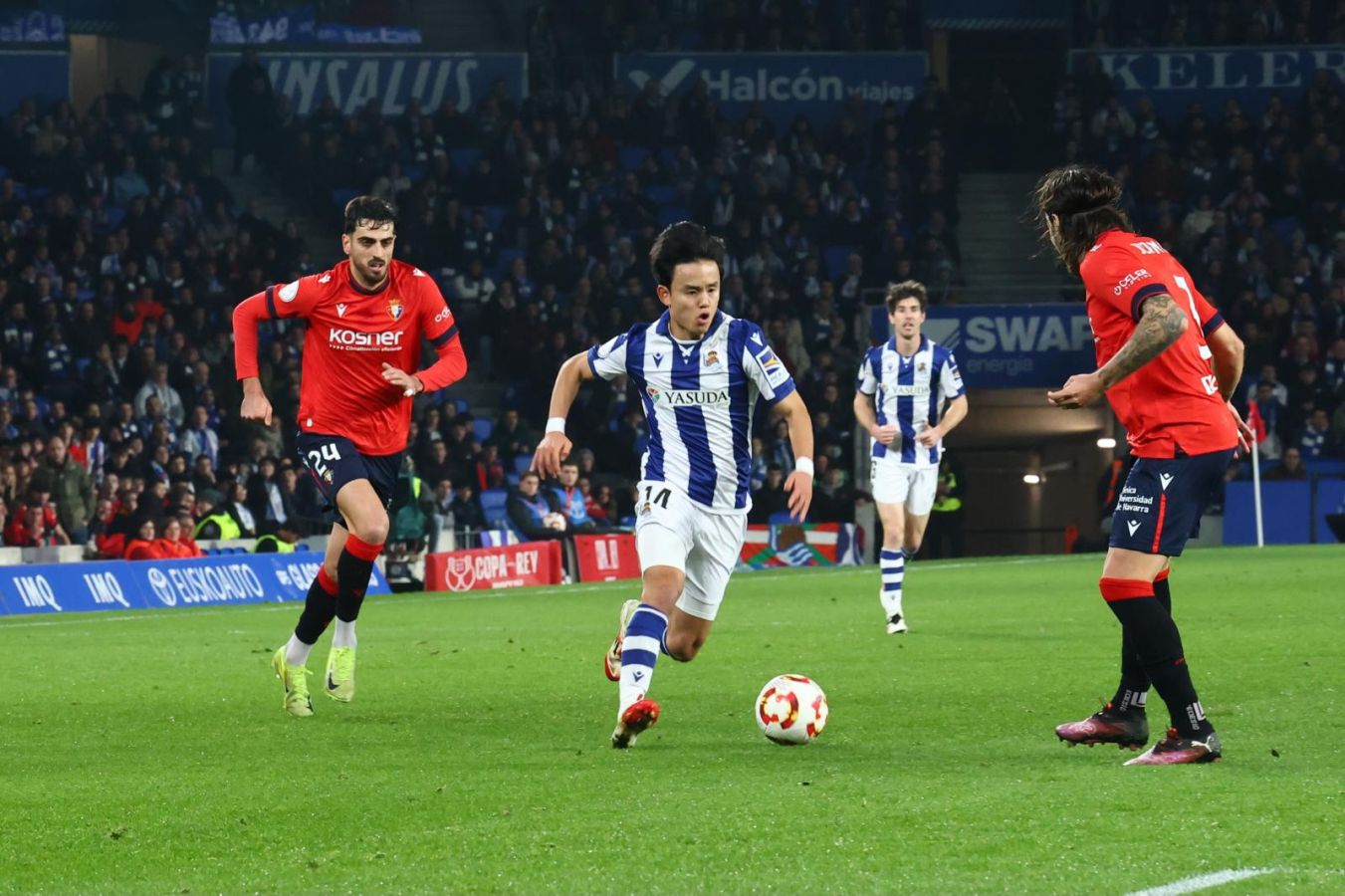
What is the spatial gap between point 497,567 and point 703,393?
49.1 ft

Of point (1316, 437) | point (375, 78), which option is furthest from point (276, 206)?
point (1316, 437)

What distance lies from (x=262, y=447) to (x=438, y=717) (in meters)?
15.5

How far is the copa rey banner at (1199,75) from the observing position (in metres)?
36.0

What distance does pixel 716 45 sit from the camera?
36.3 metres

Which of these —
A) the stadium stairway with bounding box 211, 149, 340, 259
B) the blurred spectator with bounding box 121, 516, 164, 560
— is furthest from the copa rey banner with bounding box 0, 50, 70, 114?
the blurred spectator with bounding box 121, 516, 164, 560

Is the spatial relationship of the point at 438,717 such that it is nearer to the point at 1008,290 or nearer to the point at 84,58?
the point at 1008,290

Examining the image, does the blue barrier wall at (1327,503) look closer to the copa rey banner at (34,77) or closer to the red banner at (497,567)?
the red banner at (497,567)

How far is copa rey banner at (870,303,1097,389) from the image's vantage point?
29594 mm

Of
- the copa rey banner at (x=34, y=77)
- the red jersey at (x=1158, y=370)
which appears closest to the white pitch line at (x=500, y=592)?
the red jersey at (x=1158, y=370)

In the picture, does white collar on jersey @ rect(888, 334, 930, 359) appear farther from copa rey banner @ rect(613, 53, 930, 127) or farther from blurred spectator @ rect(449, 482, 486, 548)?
copa rey banner @ rect(613, 53, 930, 127)

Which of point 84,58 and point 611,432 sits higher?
point 84,58

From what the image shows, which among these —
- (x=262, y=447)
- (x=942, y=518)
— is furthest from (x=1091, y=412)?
(x=262, y=447)

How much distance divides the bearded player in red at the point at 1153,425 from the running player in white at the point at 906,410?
25.4 ft

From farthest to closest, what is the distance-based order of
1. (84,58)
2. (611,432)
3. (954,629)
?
(84,58), (611,432), (954,629)
